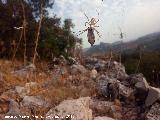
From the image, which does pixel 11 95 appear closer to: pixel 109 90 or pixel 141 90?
pixel 109 90

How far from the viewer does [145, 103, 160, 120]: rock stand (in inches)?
227

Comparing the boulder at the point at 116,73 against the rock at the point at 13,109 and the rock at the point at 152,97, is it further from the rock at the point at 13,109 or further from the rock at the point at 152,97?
the rock at the point at 13,109

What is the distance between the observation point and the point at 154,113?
5.90m

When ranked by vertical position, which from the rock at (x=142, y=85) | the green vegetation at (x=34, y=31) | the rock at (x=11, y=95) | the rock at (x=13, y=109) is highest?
the green vegetation at (x=34, y=31)

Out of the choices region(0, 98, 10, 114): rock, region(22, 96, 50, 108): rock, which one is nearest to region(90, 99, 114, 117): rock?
region(22, 96, 50, 108): rock

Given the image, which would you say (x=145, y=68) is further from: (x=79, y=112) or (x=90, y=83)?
(x=79, y=112)

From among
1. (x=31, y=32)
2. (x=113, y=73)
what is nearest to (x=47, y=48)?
(x=31, y=32)

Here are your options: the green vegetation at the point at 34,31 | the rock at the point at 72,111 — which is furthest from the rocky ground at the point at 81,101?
the green vegetation at the point at 34,31

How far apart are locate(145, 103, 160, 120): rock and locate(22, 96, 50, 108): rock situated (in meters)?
1.65

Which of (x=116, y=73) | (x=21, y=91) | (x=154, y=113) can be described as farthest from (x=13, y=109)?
(x=116, y=73)

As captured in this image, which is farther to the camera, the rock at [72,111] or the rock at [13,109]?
the rock at [13,109]

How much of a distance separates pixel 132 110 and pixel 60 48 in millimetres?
16606

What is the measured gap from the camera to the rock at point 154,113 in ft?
18.9

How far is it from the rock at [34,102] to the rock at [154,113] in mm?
1653
